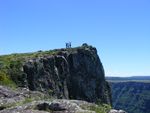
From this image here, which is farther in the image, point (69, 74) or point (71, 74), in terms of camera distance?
point (71, 74)

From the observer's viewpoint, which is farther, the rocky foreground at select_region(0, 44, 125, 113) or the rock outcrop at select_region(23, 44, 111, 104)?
the rock outcrop at select_region(23, 44, 111, 104)

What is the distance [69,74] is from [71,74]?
8.83 feet

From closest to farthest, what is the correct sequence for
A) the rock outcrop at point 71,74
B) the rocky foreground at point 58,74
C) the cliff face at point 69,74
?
A: the rocky foreground at point 58,74 < the cliff face at point 69,74 < the rock outcrop at point 71,74

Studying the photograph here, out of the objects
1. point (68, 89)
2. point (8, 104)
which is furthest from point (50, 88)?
point (8, 104)

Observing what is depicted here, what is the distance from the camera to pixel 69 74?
119 metres

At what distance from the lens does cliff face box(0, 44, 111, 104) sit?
8656 cm

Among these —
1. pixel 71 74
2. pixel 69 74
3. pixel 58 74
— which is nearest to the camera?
pixel 58 74

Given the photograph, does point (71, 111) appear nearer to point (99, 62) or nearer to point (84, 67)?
point (84, 67)

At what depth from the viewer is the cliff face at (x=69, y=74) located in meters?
86.6

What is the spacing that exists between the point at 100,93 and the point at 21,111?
383 feet

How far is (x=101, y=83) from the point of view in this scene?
138m

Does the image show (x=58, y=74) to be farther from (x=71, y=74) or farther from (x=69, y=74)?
(x=71, y=74)

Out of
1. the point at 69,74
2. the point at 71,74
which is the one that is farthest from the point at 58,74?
the point at 71,74

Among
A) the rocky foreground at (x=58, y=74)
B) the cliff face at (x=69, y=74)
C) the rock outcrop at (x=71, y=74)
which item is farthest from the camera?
the rock outcrop at (x=71, y=74)
